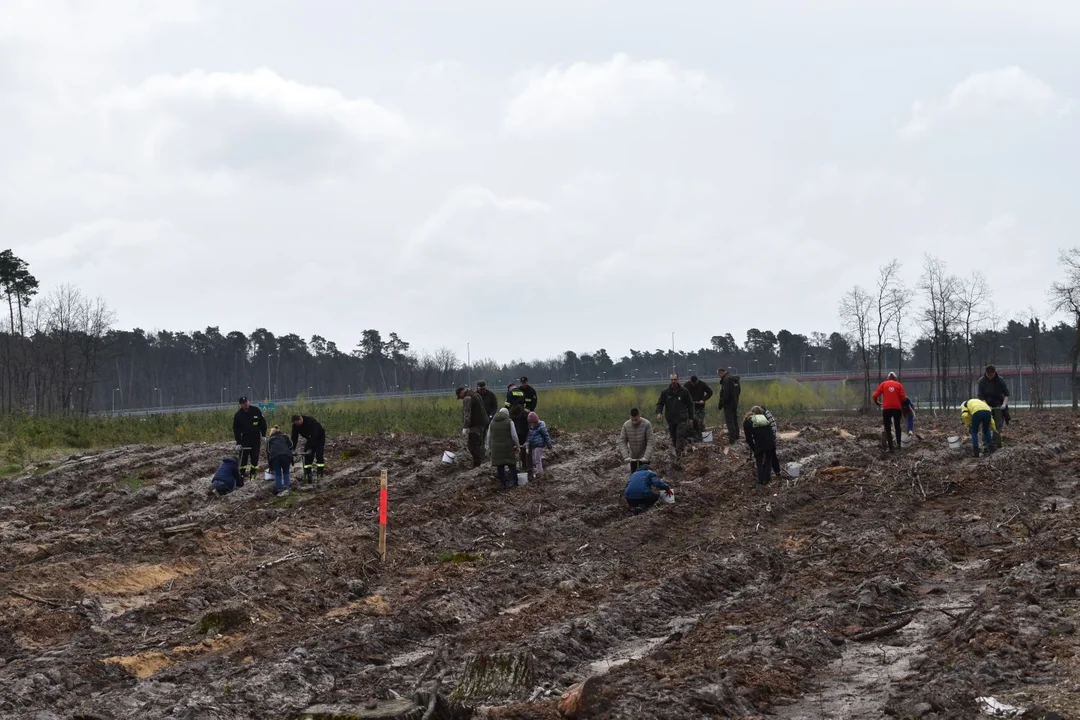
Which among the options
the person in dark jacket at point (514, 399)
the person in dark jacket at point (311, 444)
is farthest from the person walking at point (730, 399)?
the person in dark jacket at point (311, 444)

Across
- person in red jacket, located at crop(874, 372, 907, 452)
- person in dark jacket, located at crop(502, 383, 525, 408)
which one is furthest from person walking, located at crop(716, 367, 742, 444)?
person in dark jacket, located at crop(502, 383, 525, 408)

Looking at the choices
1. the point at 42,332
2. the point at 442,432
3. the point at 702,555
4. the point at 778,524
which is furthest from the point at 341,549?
the point at 42,332

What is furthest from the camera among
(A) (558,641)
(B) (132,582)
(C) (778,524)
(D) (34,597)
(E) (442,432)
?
(E) (442,432)

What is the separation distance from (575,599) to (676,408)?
1055 centimetres

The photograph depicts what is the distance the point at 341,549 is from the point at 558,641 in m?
5.91

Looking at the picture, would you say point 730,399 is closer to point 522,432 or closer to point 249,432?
point 522,432

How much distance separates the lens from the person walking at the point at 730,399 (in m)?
22.6

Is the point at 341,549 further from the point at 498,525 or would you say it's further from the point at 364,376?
the point at 364,376

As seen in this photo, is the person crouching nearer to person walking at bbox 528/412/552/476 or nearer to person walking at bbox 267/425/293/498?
person walking at bbox 267/425/293/498

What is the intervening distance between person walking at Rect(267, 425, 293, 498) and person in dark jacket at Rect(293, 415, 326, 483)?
0.69 meters

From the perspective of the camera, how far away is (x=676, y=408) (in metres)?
21.3

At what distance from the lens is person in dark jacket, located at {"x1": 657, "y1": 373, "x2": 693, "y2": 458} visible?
21156mm

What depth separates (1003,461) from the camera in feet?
61.2

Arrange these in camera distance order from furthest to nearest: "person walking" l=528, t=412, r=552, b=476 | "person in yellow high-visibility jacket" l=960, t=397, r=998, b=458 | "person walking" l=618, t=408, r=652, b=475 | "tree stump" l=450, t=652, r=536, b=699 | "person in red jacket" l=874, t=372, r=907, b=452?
"person walking" l=528, t=412, r=552, b=476
"person in red jacket" l=874, t=372, r=907, b=452
"person in yellow high-visibility jacket" l=960, t=397, r=998, b=458
"person walking" l=618, t=408, r=652, b=475
"tree stump" l=450, t=652, r=536, b=699
